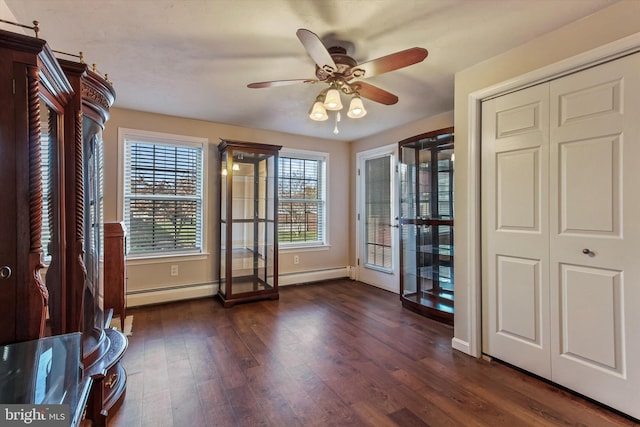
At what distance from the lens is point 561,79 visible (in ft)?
6.38

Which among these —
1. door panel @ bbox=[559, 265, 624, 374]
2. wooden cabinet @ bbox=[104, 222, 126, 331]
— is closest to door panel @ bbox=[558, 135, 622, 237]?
door panel @ bbox=[559, 265, 624, 374]

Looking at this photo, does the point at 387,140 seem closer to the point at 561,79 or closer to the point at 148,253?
the point at 561,79

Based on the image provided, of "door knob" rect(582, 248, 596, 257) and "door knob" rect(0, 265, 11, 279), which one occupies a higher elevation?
"door knob" rect(0, 265, 11, 279)

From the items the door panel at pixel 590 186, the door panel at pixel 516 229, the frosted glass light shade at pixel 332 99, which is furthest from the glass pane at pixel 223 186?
the door panel at pixel 590 186

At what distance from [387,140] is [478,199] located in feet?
7.20

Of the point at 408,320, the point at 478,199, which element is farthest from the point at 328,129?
the point at 408,320

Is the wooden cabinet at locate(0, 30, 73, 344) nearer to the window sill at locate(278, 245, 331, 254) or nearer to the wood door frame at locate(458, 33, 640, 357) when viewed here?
the wood door frame at locate(458, 33, 640, 357)

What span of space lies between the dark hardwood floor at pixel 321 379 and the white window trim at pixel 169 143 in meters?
0.85

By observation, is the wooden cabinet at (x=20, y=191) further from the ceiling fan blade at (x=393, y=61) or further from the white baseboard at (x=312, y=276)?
the white baseboard at (x=312, y=276)

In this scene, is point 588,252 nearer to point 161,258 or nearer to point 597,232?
point 597,232

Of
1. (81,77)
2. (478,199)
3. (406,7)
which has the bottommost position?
(478,199)

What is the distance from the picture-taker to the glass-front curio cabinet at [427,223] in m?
3.38

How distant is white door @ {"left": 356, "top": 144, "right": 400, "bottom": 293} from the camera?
14.1 feet

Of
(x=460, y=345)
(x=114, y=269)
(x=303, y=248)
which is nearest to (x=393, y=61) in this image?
(x=460, y=345)
